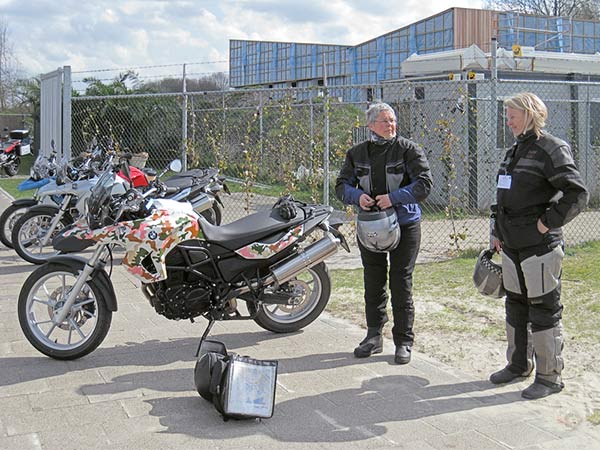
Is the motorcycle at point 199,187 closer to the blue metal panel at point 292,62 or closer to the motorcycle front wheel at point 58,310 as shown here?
the motorcycle front wheel at point 58,310

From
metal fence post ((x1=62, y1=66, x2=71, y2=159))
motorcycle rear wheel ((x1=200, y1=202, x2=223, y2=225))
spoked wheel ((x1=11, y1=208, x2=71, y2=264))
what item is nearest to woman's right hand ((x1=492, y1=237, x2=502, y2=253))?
motorcycle rear wheel ((x1=200, y1=202, x2=223, y2=225))

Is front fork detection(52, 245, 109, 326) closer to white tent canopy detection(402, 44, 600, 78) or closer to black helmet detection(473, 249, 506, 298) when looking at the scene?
black helmet detection(473, 249, 506, 298)

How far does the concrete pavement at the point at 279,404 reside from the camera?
151 inches

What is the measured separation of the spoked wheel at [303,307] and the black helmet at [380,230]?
92 centimetres

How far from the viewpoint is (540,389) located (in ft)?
14.5

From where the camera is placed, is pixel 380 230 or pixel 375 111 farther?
pixel 375 111

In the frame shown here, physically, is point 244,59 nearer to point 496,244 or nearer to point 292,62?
point 292,62

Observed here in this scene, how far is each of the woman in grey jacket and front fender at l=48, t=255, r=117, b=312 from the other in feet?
5.52

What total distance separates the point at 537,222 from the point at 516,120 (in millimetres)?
605

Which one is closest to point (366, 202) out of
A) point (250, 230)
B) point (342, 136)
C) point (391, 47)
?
point (250, 230)

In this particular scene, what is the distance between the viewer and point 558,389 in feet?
14.7

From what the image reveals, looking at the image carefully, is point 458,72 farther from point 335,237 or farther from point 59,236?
point 59,236

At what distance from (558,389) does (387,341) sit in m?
1.44

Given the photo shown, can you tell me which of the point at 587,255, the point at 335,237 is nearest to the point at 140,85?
the point at 587,255
